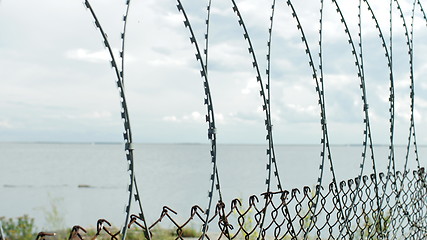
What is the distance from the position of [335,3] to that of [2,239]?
1967 mm

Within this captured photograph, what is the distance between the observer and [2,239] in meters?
1.24

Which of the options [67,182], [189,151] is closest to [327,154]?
[67,182]

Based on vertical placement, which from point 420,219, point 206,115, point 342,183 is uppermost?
point 206,115

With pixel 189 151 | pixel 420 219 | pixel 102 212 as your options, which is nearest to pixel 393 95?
pixel 420 219

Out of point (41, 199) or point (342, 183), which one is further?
point (41, 199)

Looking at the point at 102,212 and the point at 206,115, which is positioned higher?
the point at 206,115

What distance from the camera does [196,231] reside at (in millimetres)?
6535

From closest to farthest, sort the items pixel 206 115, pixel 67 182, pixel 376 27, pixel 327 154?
1. pixel 206 115
2. pixel 327 154
3. pixel 376 27
4. pixel 67 182

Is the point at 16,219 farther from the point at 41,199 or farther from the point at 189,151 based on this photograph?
the point at 189,151

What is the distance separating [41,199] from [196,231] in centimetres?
880

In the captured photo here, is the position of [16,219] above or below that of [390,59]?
below

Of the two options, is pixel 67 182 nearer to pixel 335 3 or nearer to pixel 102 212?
pixel 102 212

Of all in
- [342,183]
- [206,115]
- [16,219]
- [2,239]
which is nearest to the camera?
[2,239]

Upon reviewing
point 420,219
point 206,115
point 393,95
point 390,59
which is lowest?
point 420,219
